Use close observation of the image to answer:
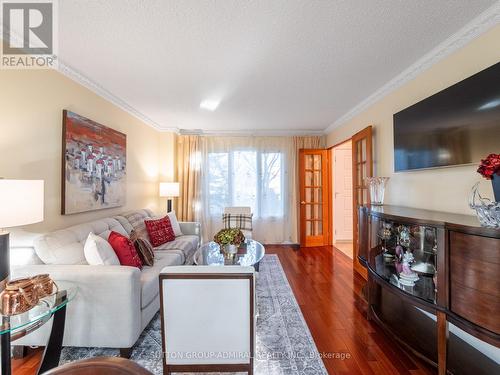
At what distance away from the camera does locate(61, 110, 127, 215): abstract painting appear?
2.41m

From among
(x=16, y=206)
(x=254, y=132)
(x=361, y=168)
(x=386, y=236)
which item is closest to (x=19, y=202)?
(x=16, y=206)

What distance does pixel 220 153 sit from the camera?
506 centimetres

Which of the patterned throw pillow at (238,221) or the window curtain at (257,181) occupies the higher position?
the window curtain at (257,181)

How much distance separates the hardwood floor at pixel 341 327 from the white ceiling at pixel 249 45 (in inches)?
98.1

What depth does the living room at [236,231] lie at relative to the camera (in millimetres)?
1405

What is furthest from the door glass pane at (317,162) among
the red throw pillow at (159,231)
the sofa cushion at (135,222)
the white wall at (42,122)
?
the white wall at (42,122)

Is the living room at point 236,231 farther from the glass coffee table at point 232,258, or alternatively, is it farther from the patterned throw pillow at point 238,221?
the patterned throw pillow at point 238,221

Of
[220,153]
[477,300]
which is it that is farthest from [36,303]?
[220,153]

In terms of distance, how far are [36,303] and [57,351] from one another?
0.49 meters

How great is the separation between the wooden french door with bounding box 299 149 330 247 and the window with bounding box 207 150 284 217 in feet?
1.56

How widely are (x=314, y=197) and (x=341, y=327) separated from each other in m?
3.12

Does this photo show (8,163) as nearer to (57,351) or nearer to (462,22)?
(57,351)

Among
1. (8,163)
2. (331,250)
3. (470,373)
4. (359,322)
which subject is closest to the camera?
(470,373)

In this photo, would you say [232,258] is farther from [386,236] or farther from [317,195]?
[317,195]
